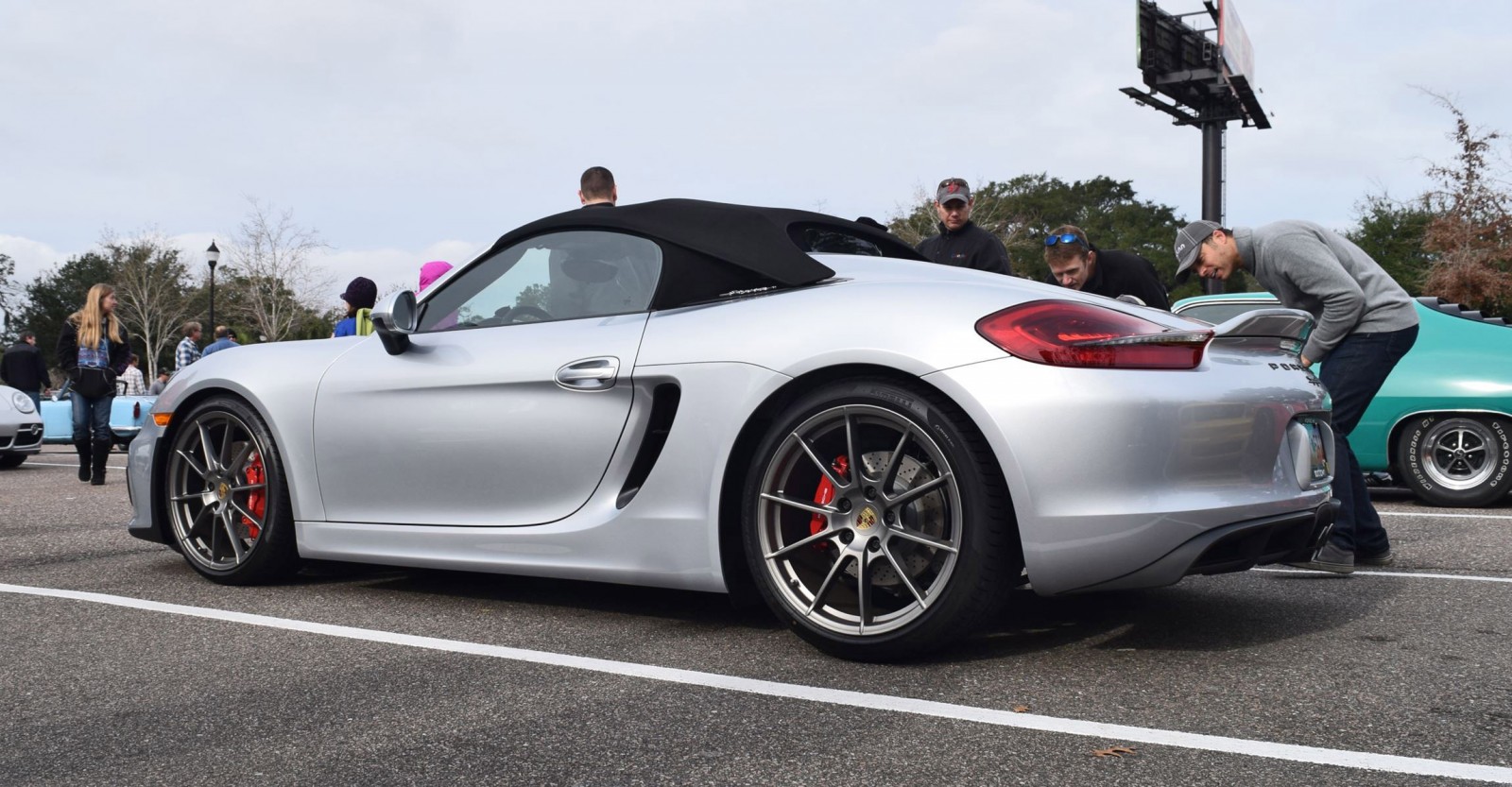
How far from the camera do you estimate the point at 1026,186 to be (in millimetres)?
68125

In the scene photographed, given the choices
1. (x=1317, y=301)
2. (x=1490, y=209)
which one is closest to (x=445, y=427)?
(x=1317, y=301)

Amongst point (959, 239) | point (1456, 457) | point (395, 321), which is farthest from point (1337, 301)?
point (395, 321)

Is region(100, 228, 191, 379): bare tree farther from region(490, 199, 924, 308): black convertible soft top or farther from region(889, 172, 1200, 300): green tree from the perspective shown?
region(490, 199, 924, 308): black convertible soft top

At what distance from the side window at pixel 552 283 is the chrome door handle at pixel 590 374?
0.23 metres

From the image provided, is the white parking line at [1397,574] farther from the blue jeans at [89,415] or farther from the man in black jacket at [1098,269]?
the blue jeans at [89,415]

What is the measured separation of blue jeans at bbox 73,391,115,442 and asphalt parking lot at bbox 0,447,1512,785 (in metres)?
6.72

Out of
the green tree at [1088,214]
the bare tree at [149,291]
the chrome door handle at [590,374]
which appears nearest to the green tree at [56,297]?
the bare tree at [149,291]

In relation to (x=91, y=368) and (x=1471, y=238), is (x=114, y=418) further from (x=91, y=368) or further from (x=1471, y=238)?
(x=1471, y=238)

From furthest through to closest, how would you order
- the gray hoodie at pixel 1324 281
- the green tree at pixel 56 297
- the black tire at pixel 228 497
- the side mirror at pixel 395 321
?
the green tree at pixel 56 297 → the gray hoodie at pixel 1324 281 → the black tire at pixel 228 497 → the side mirror at pixel 395 321

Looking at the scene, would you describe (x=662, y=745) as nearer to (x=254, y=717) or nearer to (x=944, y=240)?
(x=254, y=717)

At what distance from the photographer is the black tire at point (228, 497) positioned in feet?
15.3

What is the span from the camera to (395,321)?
14.2ft

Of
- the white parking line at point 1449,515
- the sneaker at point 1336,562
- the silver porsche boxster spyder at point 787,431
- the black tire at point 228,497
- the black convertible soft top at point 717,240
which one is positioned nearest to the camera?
the silver porsche boxster spyder at point 787,431

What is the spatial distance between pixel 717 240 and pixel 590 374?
562mm
